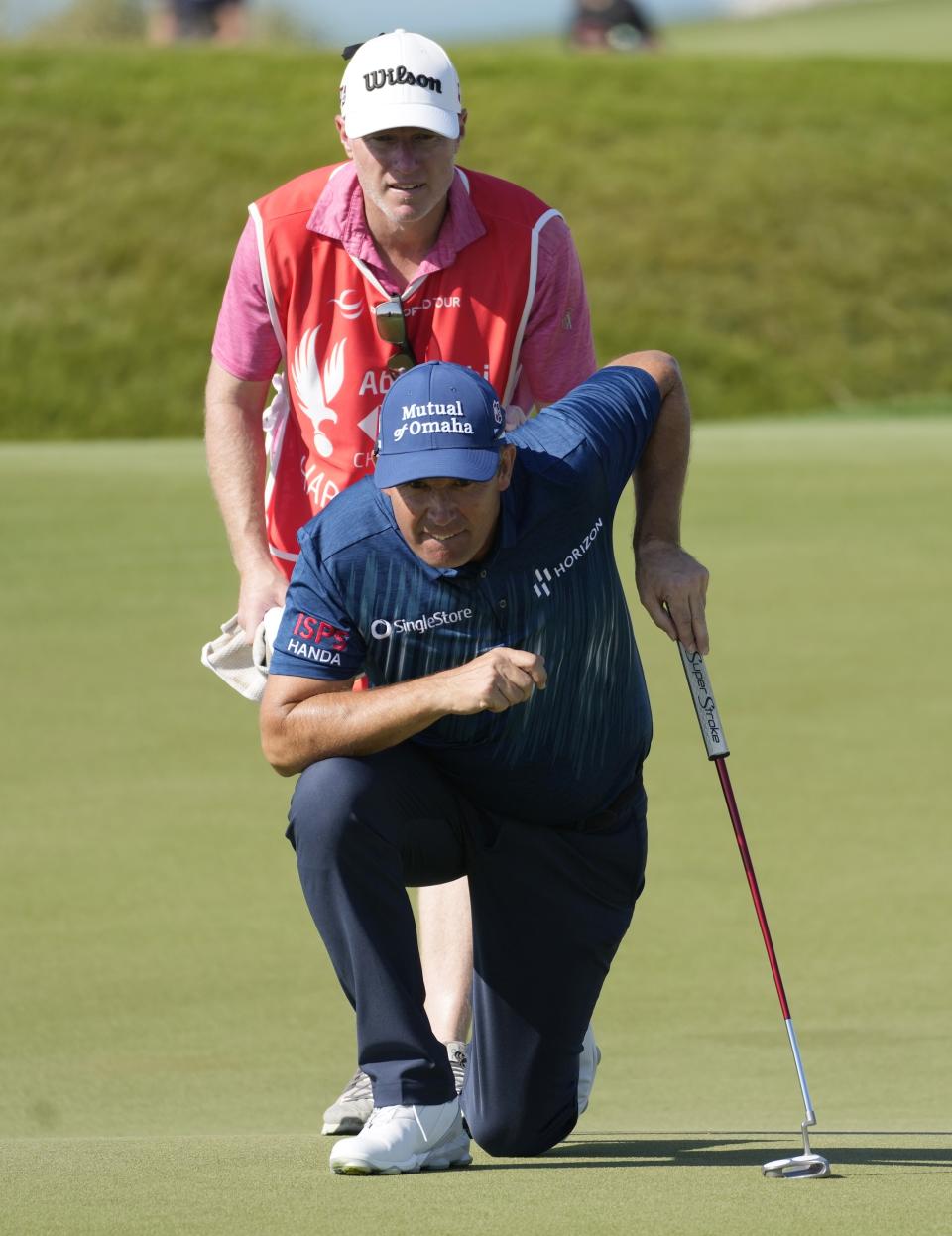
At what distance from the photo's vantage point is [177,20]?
33.7m

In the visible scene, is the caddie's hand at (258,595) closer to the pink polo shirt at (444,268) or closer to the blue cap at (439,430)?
the pink polo shirt at (444,268)

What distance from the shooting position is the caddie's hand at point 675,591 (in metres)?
3.91

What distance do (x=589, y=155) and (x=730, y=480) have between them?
15.9 meters

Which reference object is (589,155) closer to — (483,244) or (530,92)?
(530,92)

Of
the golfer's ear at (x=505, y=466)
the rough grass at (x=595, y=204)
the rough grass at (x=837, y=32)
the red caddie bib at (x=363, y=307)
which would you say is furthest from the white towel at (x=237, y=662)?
the rough grass at (x=837, y=32)

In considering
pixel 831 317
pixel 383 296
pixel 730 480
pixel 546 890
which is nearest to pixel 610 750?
pixel 546 890

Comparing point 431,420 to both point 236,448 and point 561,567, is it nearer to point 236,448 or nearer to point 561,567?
point 561,567

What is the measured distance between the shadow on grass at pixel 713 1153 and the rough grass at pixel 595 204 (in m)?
18.2

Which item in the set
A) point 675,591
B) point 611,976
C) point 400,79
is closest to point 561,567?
point 675,591

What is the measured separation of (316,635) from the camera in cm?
354

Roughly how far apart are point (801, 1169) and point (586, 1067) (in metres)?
0.99

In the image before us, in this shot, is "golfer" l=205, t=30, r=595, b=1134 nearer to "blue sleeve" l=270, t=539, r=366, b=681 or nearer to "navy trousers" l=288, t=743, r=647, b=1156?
"navy trousers" l=288, t=743, r=647, b=1156

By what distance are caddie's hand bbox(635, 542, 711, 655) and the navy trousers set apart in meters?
0.31

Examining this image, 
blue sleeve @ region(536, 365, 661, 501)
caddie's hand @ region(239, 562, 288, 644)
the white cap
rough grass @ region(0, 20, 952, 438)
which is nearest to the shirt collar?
the white cap
